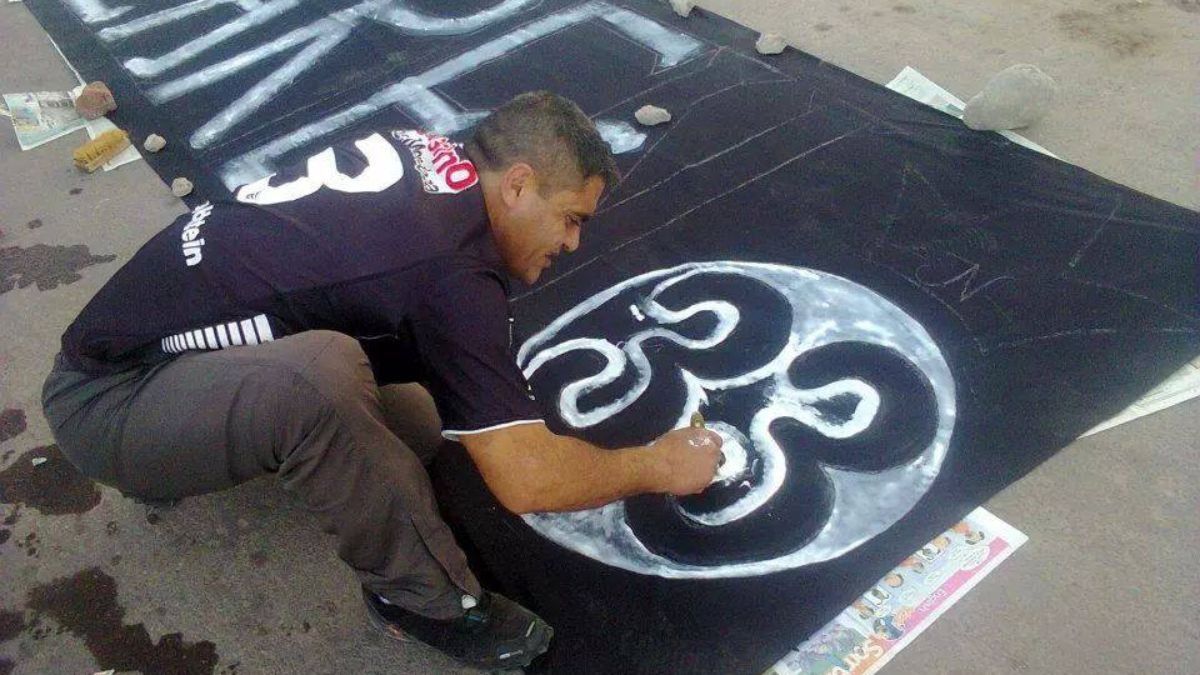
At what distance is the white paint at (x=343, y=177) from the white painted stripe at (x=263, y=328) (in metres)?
0.21

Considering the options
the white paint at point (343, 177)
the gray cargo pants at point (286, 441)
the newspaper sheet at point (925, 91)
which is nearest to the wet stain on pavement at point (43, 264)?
the gray cargo pants at point (286, 441)

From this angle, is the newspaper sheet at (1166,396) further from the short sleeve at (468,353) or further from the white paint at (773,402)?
the short sleeve at (468,353)

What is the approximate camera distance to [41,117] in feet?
11.0

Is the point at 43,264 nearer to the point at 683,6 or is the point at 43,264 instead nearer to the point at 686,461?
the point at 686,461

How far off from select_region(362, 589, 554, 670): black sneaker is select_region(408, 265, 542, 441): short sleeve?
1.56 ft

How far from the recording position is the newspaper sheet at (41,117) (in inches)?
130

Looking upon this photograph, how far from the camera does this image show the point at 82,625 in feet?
5.84

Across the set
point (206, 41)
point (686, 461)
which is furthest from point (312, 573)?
point (206, 41)

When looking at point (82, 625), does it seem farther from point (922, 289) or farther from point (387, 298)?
point (922, 289)

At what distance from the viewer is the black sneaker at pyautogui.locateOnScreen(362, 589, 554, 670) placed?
161cm

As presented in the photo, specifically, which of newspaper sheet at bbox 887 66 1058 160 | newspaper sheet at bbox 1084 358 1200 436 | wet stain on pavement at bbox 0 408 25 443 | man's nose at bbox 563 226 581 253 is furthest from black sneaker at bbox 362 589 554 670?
newspaper sheet at bbox 887 66 1058 160

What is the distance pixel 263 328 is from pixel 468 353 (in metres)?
0.44

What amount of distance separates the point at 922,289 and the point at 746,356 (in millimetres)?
576

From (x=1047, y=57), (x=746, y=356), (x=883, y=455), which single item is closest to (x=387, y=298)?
(x=746, y=356)
